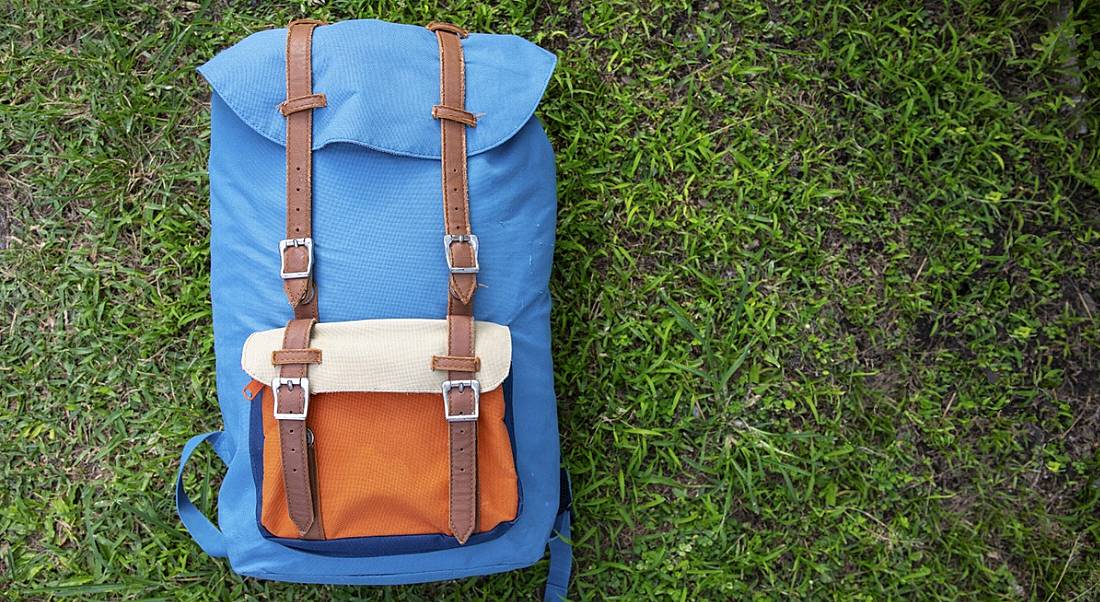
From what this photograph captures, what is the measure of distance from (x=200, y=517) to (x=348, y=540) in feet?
1.88

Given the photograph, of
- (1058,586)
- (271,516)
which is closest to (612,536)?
(271,516)

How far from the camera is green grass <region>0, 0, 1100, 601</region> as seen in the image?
7.02 ft

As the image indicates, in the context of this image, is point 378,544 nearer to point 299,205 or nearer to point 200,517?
point 200,517

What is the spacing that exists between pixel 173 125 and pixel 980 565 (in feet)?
8.91

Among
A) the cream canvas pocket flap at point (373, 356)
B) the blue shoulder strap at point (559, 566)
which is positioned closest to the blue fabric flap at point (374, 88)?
the cream canvas pocket flap at point (373, 356)

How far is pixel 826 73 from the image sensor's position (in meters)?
2.21

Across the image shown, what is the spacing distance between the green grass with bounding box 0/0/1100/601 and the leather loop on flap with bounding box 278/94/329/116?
25.4 inches

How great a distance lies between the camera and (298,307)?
5.47 feet

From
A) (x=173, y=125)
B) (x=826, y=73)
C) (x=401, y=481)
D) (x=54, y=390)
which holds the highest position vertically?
(x=826, y=73)

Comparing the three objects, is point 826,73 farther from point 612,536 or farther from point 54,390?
point 54,390

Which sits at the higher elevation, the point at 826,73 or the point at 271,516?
the point at 826,73

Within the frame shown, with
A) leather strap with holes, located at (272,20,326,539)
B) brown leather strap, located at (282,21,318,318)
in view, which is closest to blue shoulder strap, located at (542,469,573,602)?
leather strap with holes, located at (272,20,326,539)

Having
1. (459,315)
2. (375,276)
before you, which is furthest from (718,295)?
(375,276)

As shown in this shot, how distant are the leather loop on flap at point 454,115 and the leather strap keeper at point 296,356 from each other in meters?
0.60
